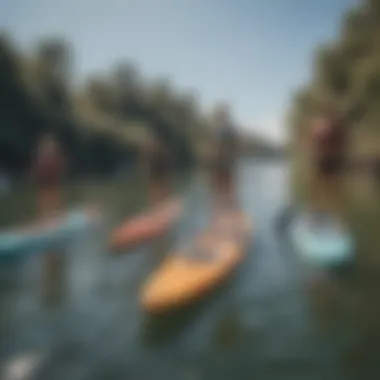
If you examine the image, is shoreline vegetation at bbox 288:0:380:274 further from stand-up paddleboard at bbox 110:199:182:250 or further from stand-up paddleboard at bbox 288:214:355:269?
stand-up paddleboard at bbox 110:199:182:250

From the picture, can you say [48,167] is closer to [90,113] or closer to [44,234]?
[90,113]

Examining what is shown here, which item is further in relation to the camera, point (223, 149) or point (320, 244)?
point (320, 244)

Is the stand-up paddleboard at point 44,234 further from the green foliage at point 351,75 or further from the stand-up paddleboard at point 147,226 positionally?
the green foliage at point 351,75

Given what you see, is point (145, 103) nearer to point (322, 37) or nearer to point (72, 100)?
point (72, 100)

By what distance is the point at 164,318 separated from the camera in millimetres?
2227

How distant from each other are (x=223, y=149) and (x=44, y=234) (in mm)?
963

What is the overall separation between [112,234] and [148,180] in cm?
39

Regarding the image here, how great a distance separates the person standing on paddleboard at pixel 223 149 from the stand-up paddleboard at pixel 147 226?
0.96 feet

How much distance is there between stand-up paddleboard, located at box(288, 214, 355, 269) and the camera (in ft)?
8.80

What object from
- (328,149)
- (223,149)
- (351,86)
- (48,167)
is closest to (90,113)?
(48,167)

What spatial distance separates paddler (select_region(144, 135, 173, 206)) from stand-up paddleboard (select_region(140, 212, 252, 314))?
0.27m

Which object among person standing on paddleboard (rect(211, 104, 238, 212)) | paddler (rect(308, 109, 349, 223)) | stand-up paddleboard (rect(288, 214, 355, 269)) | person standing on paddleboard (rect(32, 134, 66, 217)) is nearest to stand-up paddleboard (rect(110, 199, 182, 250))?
person standing on paddleboard (rect(211, 104, 238, 212))

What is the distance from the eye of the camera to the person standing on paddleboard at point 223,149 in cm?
216

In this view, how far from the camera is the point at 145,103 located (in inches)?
90.6
